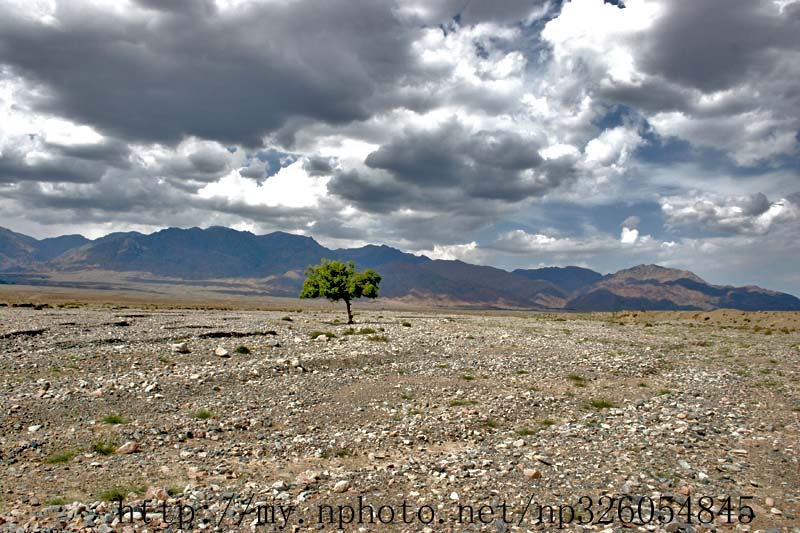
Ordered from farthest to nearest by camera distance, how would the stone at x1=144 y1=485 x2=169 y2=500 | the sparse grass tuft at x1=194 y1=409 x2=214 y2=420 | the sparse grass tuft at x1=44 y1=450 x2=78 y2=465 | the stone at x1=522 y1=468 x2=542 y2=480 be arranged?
the sparse grass tuft at x1=194 y1=409 x2=214 y2=420
the sparse grass tuft at x1=44 y1=450 x2=78 y2=465
the stone at x1=522 y1=468 x2=542 y2=480
the stone at x1=144 y1=485 x2=169 y2=500

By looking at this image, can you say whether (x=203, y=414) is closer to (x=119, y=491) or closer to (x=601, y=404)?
(x=119, y=491)

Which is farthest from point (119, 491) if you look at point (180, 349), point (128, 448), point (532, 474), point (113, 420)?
point (180, 349)

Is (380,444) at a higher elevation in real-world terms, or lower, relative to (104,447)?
higher

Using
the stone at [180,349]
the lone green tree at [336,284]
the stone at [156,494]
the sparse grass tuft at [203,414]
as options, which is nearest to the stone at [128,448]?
the sparse grass tuft at [203,414]

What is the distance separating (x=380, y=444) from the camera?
16.6 metres

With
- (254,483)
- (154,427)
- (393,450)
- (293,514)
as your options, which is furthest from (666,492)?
(154,427)

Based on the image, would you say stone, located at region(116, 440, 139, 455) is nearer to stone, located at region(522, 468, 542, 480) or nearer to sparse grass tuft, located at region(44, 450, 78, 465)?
sparse grass tuft, located at region(44, 450, 78, 465)

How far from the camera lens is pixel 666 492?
12.6 meters

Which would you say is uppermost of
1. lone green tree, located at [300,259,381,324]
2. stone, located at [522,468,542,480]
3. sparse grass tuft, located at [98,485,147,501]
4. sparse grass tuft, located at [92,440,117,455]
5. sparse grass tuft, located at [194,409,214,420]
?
lone green tree, located at [300,259,381,324]

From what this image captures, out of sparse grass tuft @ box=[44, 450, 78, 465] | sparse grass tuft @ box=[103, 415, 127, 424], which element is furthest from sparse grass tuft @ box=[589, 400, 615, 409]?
sparse grass tuft @ box=[44, 450, 78, 465]

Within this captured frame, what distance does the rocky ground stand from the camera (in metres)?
11.4

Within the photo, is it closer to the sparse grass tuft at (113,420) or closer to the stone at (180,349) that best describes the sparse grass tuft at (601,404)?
the sparse grass tuft at (113,420)

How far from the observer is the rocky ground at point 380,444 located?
37.5 ft

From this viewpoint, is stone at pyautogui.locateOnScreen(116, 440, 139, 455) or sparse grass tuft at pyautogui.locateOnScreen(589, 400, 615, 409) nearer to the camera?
stone at pyautogui.locateOnScreen(116, 440, 139, 455)
